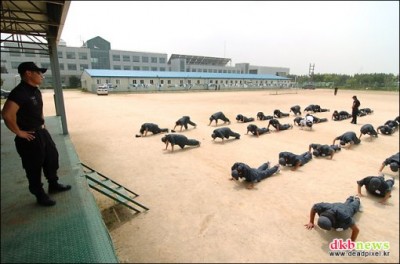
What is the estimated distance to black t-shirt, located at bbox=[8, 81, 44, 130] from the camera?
9.48 ft

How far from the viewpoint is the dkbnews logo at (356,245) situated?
160 inches

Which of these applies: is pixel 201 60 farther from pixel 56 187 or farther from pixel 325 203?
pixel 56 187

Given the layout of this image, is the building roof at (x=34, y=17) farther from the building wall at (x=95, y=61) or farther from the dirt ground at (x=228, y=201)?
the building wall at (x=95, y=61)

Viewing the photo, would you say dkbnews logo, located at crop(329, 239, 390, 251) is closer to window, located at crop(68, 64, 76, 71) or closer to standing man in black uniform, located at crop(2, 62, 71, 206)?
standing man in black uniform, located at crop(2, 62, 71, 206)

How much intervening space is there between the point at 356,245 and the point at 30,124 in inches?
210

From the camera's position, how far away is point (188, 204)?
5.34 metres

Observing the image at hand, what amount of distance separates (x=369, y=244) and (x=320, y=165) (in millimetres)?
3785

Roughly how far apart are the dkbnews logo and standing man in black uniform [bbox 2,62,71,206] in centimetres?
445

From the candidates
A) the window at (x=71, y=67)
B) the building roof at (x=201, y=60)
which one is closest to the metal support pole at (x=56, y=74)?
the window at (x=71, y=67)

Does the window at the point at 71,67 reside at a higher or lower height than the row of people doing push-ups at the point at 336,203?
higher

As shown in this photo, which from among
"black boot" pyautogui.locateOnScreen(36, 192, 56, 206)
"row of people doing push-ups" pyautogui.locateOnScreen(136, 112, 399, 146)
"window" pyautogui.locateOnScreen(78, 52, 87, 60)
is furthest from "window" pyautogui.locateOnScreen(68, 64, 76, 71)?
"black boot" pyautogui.locateOnScreen(36, 192, 56, 206)

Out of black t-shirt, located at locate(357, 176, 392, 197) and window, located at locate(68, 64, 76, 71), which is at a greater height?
window, located at locate(68, 64, 76, 71)

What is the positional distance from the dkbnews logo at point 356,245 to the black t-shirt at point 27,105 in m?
4.89

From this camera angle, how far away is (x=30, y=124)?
10.0 ft
